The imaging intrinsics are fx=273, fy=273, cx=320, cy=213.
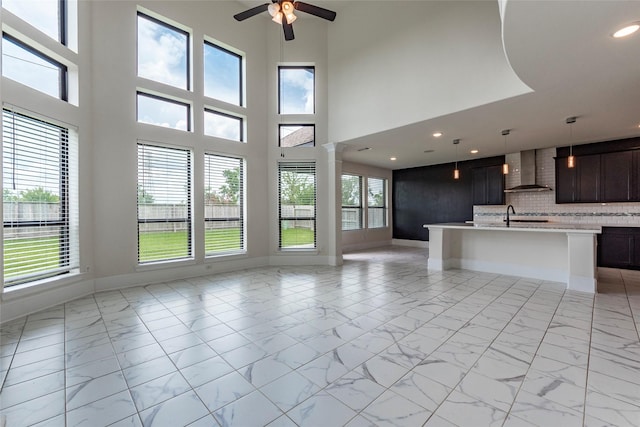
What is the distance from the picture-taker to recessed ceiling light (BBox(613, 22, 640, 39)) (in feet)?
7.00

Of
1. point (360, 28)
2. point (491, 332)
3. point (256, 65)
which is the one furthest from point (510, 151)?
point (256, 65)

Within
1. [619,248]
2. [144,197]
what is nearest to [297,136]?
[144,197]

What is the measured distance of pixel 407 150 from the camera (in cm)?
664

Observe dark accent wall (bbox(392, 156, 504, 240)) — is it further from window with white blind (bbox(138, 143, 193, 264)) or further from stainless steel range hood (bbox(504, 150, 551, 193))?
window with white blind (bbox(138, 143, 193, 264))

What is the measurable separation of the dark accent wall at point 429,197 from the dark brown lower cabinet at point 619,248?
266 centimetres

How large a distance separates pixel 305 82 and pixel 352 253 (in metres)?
4.72

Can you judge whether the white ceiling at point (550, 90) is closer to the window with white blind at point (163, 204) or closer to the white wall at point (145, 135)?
the white wall at point (145, 135)

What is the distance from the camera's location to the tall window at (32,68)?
3090mm

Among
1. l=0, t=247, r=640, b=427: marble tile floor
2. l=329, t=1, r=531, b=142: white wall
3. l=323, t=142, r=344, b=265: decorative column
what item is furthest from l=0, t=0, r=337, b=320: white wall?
l=0, t=247, r=640, b=427: marble tile floor

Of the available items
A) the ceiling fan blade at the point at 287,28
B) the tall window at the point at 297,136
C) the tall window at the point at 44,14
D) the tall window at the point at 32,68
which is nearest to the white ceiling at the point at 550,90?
the tall window at the point at 297,136

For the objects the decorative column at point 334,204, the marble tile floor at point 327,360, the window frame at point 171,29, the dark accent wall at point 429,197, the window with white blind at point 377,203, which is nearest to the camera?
the marble tile floor at point 327,360

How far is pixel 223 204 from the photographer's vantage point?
17.9 feet

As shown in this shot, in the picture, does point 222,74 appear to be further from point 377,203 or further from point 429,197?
point 429,197

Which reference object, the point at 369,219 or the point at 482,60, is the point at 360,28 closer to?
the point at 482,60
